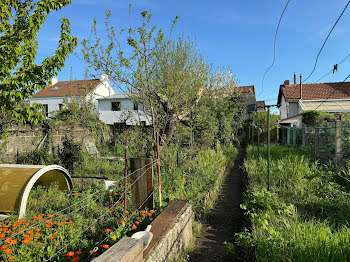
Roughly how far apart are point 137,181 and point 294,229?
7.99 ft

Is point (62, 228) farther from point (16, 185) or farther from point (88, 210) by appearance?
point (16, 185)

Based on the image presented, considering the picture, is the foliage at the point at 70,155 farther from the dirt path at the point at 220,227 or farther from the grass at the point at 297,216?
the grass at the point at 297,216

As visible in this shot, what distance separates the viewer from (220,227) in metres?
5.10

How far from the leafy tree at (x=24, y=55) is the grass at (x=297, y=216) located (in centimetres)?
453

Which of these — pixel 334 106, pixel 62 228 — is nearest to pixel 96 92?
pixel 334 106

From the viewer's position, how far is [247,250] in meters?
3.61

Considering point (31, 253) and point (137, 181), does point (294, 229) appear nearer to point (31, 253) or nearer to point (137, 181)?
point (137, 181)

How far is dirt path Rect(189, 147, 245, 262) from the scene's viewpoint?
401 cm

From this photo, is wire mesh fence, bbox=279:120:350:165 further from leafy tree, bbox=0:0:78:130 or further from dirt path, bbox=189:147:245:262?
leafy tree, bbox=0:0:78:130

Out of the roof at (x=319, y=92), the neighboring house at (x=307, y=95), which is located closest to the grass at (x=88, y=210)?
the neighboring house at (x=307, y=95)

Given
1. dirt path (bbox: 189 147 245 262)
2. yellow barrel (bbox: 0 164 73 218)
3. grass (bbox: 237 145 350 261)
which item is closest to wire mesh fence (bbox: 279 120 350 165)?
grass (bbox: 237 145 350 261)

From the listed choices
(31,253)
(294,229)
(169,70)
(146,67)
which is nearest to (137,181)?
(31,253)

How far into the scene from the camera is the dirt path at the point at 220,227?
4.01 meters

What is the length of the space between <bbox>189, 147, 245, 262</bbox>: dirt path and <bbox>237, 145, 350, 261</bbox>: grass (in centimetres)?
49
